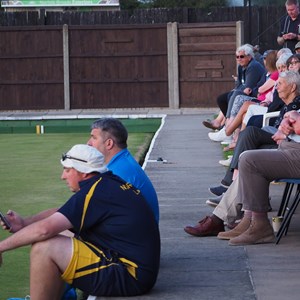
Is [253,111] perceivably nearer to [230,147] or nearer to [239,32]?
[230,147]

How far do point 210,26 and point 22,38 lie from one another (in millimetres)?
4817

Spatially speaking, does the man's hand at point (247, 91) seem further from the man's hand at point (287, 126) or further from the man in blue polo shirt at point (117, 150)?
the man in blue polo shirt at point (117, 150)

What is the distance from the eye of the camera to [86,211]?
5.84 meters

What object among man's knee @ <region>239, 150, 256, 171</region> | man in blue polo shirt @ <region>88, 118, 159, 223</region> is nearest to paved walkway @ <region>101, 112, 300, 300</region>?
man in blue polo shirt @ <region>88, 118, 159, 223</region>

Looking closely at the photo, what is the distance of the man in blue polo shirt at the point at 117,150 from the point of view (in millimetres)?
6816

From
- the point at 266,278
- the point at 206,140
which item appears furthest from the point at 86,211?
the point at 206,140

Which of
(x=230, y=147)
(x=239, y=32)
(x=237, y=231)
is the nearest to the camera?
(x=237, y=231)

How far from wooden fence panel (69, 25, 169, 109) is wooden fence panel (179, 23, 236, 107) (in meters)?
0.51

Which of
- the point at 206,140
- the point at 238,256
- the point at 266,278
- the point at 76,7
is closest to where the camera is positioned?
the point at 266,278

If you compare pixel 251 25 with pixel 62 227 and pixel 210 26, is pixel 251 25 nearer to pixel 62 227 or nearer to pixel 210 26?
pixel 210 26

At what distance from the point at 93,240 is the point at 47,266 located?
0.39 m

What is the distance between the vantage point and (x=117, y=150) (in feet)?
22.6

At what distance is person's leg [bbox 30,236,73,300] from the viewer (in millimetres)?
5695

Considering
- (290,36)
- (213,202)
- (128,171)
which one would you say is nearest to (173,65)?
(290,36)
